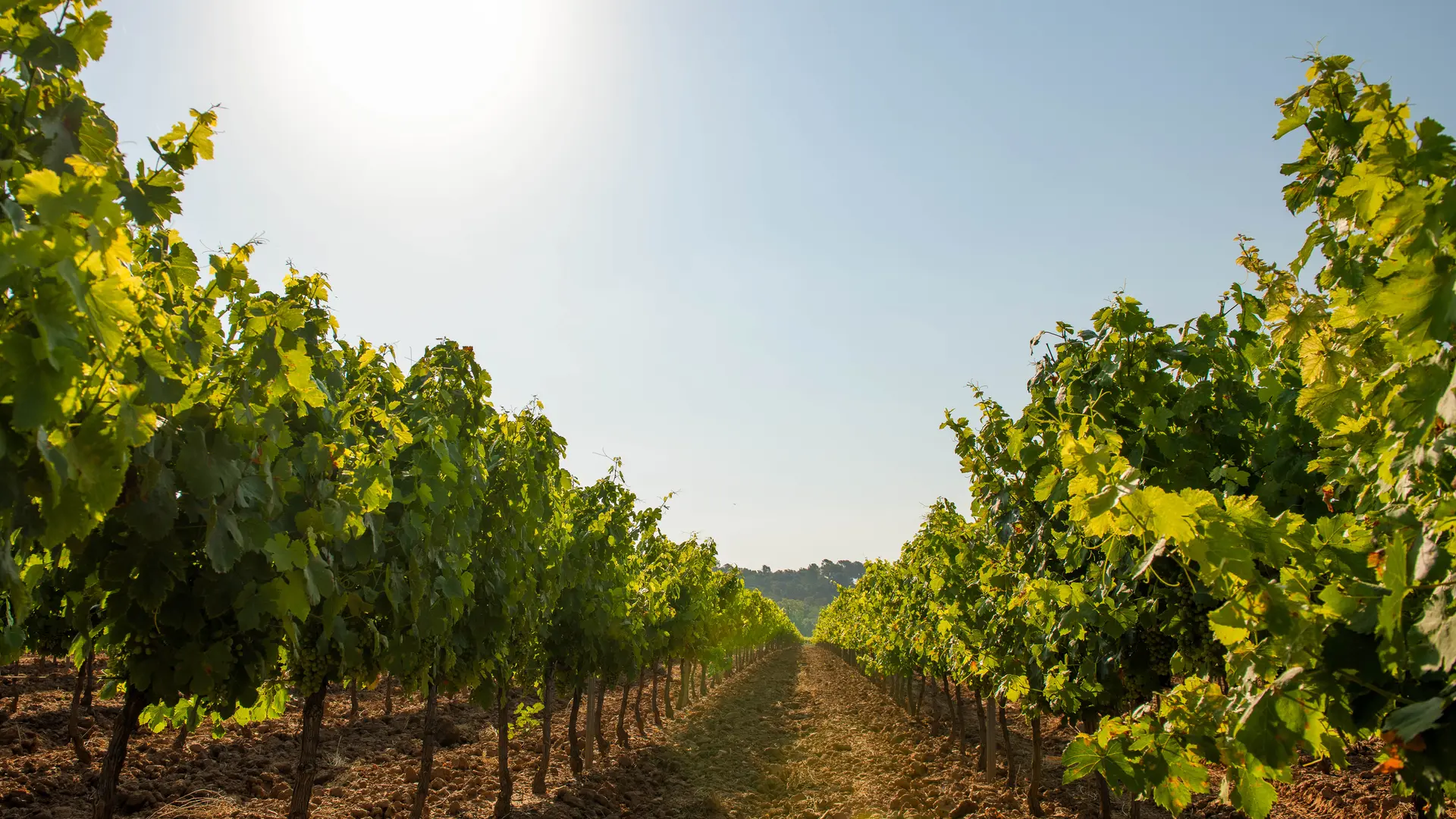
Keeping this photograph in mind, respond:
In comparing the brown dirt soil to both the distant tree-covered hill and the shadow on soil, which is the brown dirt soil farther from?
the distant tree-covered hill

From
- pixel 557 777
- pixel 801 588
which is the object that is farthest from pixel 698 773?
pixel 801 588

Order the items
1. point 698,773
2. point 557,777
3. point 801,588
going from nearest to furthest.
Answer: point 557,777 → point 698,773 → point 801,588

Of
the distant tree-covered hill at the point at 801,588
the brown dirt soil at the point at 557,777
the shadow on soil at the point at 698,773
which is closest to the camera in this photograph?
the brown dirt soil at the point at 557,777

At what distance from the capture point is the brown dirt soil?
8.32m

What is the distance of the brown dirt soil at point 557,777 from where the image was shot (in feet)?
27.3

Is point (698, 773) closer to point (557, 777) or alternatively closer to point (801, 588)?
point (557, 777)

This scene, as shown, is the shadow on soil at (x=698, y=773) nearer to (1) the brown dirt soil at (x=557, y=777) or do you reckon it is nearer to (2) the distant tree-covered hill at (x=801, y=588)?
(1) the brown dirt soil at (x=557, y=777)

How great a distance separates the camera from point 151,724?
4.60 meters

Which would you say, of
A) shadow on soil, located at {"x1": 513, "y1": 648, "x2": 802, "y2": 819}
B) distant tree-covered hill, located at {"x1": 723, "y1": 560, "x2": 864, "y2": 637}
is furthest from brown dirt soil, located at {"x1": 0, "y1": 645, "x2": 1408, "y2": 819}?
distant tree-covered hill, located at {"x1": 723, "y1": 560, "x2": 864, "y2": 637}

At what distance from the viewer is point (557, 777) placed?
10812 mm

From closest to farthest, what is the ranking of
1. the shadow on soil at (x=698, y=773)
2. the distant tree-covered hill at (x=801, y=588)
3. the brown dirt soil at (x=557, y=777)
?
the brown dirt soil at (x=557, y=777) < the shadow on soil at (x=698, y=773) < the distant tree-covered hill at (x=801, y=588)

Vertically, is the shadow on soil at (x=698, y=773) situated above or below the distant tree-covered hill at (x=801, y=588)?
below

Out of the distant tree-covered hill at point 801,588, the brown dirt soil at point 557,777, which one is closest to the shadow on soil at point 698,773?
the brown dirt soil at point 557,777

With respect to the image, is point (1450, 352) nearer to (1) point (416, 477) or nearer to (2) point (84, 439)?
(2) point (84, 439)
